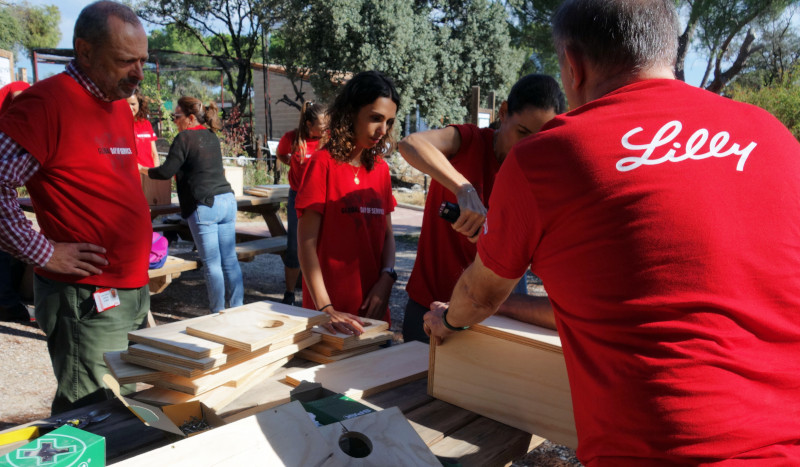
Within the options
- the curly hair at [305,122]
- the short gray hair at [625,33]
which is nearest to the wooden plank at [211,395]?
the short gray hair at [625,33]

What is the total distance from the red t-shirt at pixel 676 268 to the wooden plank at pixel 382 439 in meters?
0.34

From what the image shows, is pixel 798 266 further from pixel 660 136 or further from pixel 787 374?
pixel 660 136

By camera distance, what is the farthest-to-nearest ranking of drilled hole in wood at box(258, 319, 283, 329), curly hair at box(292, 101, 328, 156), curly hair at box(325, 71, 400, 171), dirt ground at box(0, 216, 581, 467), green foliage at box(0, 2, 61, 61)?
green foliage at box(0, 2, 61, 61) → curly hair at box(292, 101, 328, 156) → dirt ground at box(0, 216, 581, 467) → curly hair at box(325, 71, 400, 171) → drilled hole in wood at box(258, 319, 283, 329)

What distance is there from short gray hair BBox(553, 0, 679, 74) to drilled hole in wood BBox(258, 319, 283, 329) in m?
1.16

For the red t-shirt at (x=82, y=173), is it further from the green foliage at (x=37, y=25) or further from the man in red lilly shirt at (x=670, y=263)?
the green foliage at (x=37, y=25)

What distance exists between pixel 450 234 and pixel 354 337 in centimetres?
61

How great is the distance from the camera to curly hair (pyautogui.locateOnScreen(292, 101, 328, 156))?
4.98 m

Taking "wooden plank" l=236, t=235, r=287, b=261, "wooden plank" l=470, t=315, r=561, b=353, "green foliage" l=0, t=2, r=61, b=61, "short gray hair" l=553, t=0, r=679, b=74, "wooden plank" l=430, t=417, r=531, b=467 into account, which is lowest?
"wooden plank" l=236, t=235, r=287, b=261

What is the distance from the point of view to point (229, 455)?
103 centimetres

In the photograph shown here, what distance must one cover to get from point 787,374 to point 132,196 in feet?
6.99

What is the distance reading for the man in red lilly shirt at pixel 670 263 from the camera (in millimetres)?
880

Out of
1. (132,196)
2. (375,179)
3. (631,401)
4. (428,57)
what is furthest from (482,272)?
(428,57)

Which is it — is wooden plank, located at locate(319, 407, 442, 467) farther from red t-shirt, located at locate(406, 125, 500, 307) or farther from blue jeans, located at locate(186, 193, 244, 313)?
blue jeans, located at locate(186, 193, 244, 313)

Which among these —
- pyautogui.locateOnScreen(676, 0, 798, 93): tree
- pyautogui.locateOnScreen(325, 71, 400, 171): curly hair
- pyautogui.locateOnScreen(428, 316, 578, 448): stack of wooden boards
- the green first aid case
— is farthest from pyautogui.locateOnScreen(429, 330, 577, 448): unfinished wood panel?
pyautogui.locateOnScreen(676, 0, 798, 93): tree
